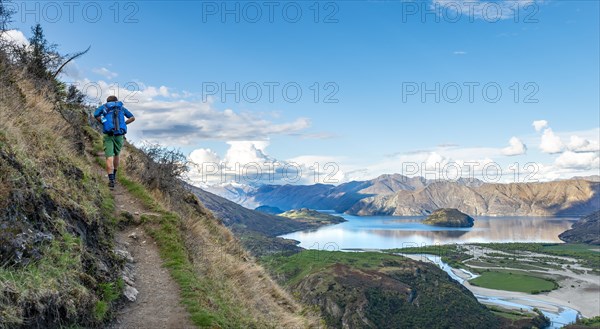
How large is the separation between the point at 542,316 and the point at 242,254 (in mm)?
146790

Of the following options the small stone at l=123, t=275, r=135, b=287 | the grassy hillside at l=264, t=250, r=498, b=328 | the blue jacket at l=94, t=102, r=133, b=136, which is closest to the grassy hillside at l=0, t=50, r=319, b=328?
the small stone at l=123, t=275, r=135, b=287

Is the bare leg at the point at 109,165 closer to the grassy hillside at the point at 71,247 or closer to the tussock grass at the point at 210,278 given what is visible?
the grassy hillside at the point at 71,247

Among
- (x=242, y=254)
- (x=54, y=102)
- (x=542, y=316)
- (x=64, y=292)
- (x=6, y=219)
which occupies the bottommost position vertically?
(x=542, y=316)

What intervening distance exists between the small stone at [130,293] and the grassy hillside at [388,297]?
11303 cm

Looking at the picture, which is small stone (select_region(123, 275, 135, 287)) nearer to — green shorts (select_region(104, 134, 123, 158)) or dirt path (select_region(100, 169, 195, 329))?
dirt path (select_region(100, 169, 195, 329))

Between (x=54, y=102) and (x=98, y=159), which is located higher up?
(x=54, y=102)

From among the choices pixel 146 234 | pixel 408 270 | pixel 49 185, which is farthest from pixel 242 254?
pixel 408 270

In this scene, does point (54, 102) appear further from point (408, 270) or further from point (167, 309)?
point (408, 270)

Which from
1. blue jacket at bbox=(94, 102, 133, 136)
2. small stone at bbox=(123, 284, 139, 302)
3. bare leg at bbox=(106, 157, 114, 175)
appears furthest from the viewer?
bare leg at bbox=(106, 157, 114, 175)

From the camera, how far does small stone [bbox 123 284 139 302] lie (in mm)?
8812

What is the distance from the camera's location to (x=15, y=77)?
15.3 m

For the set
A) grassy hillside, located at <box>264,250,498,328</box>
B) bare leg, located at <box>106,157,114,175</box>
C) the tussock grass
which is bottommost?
grassy hillside, located at <box>264,250,498,328</box>

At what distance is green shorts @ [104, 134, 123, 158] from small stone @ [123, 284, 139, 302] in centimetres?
745

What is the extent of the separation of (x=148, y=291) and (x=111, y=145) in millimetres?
7671
